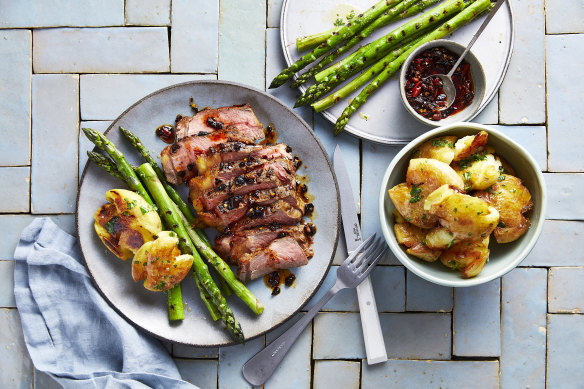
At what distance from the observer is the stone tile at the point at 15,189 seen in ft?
10.4

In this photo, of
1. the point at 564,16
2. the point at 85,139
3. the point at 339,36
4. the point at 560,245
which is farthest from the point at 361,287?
the point at 564,16

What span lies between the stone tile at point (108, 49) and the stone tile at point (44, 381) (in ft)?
6.02

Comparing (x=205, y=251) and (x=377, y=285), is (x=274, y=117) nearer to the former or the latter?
(x=205, y=251)

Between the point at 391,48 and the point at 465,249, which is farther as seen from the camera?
the point at 391,48

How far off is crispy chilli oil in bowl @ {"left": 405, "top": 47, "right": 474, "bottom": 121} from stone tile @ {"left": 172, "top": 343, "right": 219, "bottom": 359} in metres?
1.85

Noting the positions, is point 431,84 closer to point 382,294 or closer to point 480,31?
point 480,31

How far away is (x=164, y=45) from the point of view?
315 cm

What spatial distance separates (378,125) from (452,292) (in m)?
1.09

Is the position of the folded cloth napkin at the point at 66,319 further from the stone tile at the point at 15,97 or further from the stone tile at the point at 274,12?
the stone tile at the point at 274,12

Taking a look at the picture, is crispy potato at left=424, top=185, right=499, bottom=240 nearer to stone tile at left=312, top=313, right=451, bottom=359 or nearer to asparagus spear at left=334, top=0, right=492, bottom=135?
asparagus spear at left=334, top=0, right=492, bottom=135

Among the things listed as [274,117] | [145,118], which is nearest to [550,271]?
[274,117]

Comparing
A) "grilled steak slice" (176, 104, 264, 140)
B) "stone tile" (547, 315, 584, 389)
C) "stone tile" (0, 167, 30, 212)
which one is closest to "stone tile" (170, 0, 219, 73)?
"grilled steak slice" (176, 104, 264, 140)

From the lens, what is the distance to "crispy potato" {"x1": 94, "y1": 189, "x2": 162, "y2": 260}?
276 cm

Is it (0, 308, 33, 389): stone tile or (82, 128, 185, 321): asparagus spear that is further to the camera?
(0, 308, 33, 389): stone tile
